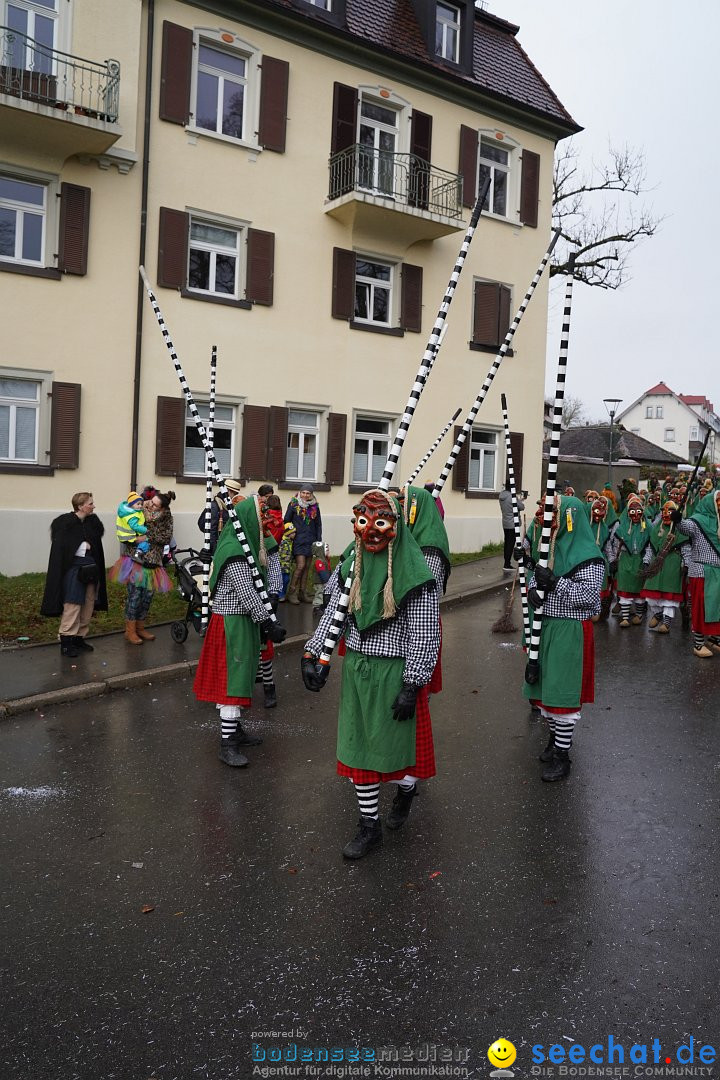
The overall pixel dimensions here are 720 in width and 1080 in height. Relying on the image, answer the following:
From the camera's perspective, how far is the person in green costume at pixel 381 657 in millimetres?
4645

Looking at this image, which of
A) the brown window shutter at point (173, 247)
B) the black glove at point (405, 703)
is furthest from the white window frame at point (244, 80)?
the black glove at point (405, 703)

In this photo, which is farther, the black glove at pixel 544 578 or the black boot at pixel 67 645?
the black boot at pixel 67 645

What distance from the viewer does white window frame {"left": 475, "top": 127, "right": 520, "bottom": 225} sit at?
68.0 feet

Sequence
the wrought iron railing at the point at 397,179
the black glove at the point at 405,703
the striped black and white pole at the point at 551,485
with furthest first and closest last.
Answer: the wrought iron railing at the point at 397,179 → the striped black and white pole at the point at 551,485 → the black glove at the point at 405,703

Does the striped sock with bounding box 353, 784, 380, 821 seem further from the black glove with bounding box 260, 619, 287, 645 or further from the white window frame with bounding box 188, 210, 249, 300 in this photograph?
the white window frame with bounding box 188, 210, 249, 300

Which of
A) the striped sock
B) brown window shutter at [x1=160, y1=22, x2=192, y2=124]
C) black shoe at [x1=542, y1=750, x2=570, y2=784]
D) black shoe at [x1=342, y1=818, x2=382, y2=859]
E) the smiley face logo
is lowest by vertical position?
the smiley face logo

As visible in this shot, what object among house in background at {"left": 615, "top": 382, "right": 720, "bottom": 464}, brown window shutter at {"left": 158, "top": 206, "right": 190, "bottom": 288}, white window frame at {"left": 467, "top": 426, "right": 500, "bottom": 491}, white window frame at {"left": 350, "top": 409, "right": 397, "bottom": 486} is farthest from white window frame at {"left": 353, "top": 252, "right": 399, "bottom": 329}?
house in background at {"left": 615, "top": 382, "right": 720, "bottom": 464}

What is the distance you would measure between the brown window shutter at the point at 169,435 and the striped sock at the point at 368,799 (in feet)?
40.4

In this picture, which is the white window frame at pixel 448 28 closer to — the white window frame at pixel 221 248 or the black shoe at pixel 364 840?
the white window frame at pixel 221 248

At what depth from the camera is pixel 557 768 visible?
5.97 meters

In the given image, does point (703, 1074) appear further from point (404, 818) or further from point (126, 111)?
point (126, 111)

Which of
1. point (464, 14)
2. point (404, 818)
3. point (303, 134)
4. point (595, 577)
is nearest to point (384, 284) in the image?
point (303, 134)

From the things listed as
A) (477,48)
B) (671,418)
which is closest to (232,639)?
(477,48)

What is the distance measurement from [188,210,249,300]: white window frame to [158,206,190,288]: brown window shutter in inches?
10.4
